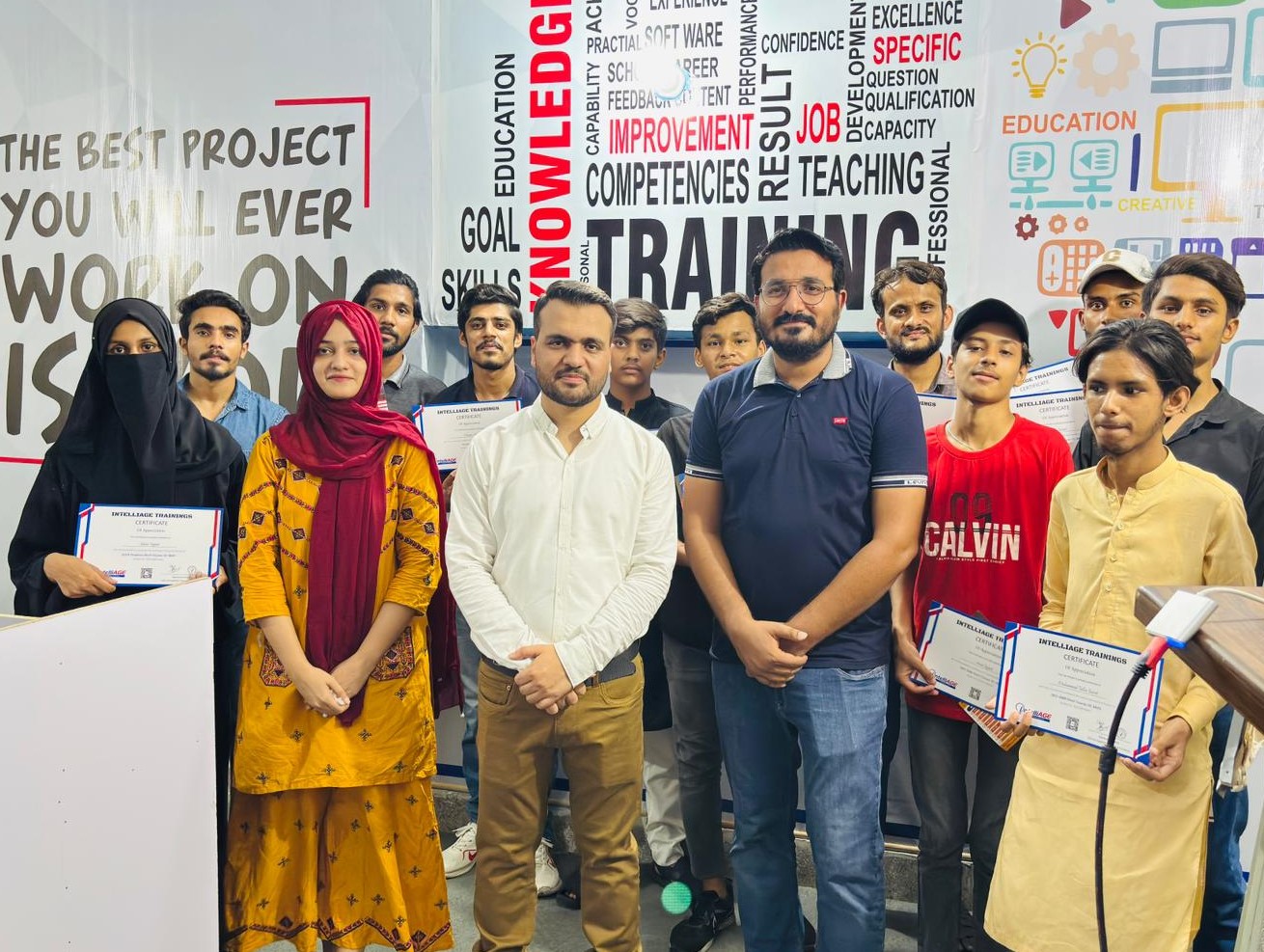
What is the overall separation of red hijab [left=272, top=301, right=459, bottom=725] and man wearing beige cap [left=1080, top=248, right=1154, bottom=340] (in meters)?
1.76

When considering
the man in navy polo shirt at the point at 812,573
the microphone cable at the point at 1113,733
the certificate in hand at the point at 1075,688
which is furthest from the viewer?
the man in navy polo shirt at the point at 812,573

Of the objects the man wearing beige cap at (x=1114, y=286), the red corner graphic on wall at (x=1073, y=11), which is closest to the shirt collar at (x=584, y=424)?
the man wearing beige cap at (x=1114, y=286)

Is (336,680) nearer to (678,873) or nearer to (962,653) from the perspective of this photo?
(678,873)

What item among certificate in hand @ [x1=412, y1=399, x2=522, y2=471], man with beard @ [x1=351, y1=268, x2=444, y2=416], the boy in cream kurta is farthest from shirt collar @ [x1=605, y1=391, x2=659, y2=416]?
the boy in cream kurta

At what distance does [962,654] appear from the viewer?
2170 millimetres

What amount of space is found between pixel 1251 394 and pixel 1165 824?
4.71 ft

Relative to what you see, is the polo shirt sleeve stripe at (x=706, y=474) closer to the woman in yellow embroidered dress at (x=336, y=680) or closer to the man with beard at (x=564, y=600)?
the man with beard at (x=564, y=600)

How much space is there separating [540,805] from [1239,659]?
5.41ft

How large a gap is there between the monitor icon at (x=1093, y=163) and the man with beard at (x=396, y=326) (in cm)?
201

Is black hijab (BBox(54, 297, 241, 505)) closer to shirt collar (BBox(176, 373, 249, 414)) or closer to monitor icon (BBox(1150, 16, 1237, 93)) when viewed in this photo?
shirt collar (BBox(176, 373, 249, 414))

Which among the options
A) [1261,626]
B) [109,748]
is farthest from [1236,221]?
[109,748]

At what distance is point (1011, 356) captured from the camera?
241 cm

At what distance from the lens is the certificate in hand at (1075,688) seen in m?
1.80

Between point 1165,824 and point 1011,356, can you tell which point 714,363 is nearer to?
point 1011,356
